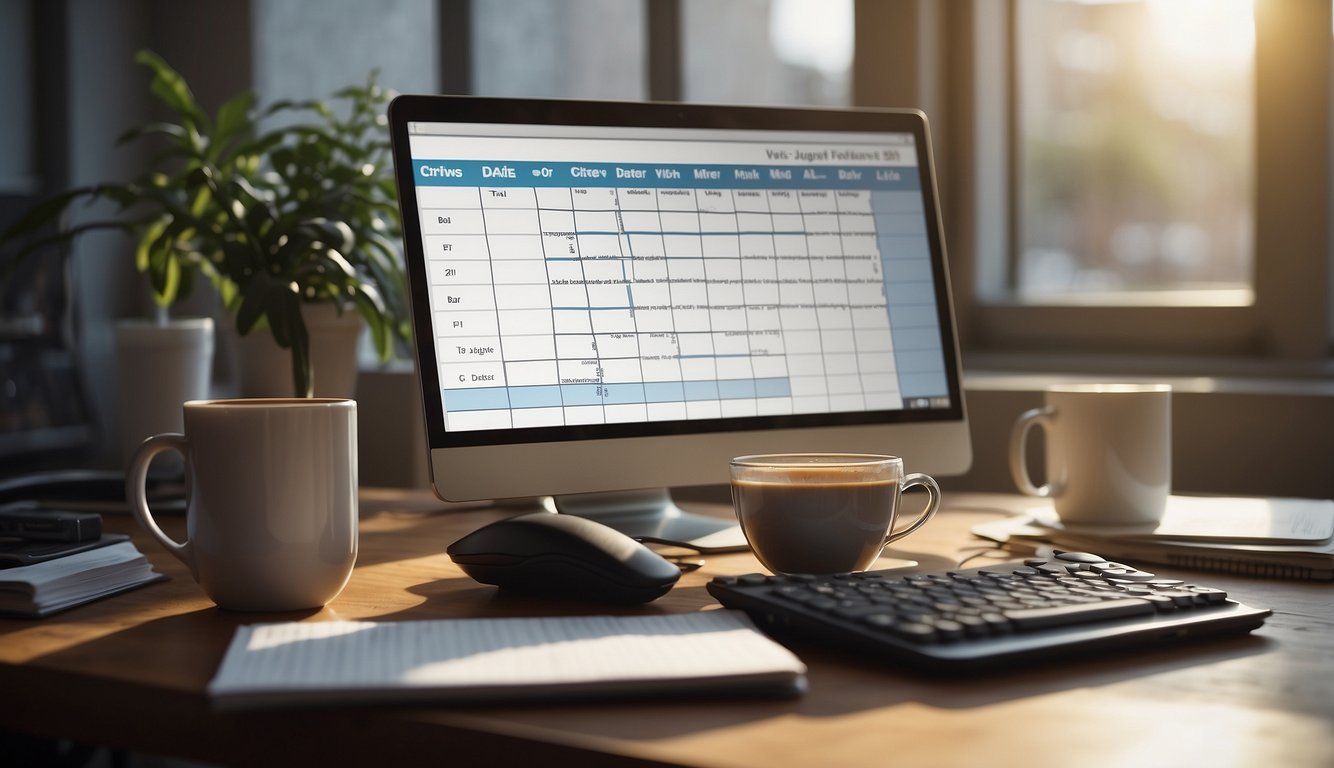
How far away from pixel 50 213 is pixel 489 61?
1.17 m

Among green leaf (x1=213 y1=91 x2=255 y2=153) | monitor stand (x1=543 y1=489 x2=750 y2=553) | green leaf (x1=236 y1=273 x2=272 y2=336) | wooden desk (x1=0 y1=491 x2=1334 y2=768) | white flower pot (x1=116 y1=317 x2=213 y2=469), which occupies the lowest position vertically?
wooden desk (x1=0 y1=491 x2=1334 y2=768)

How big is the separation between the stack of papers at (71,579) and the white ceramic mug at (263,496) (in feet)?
0.25

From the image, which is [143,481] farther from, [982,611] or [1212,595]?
[1212,595]

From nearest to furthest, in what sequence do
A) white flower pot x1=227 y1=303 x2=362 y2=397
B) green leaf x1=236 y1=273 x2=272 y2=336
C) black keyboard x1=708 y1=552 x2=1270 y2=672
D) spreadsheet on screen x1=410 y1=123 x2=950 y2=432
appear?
black keyboard x1=708 y1=552 x2=1270 y2=672 < spreadsheet on screen x1=410 y1=123 x2=950 y2=432 < green leaf x1=236 y1=273 x2=272 y2=336 < white flower pot x1=227 y1=303 x2=362 y2=397

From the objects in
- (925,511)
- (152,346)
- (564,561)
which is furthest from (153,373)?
(925,511)

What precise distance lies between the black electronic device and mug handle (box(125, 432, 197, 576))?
0.13 metres

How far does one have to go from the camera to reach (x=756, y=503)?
848 mm

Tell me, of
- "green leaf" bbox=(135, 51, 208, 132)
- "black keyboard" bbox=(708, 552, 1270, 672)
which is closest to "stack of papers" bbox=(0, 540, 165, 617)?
"black keyboard" bbox=(708, 552, 1270, 672)

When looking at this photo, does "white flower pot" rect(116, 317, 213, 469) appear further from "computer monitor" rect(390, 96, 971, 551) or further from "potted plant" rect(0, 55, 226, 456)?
"computer monitor" rect(390, 96, 971, 551)

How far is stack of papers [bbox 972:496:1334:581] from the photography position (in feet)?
2.95

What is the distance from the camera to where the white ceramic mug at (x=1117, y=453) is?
102 cm

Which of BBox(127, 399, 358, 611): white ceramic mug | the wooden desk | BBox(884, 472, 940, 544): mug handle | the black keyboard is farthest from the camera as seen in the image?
BBox(884, 472, 940, 544): mug handle

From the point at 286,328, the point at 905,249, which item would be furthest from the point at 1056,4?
the point at 286,328

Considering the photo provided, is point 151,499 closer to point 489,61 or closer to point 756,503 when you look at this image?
point 756,503
